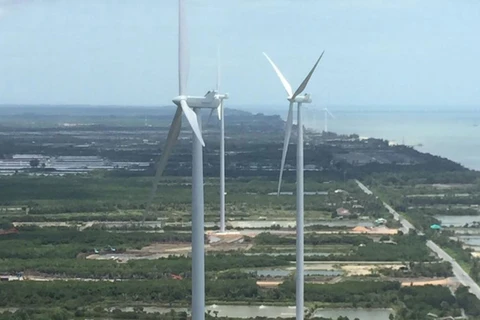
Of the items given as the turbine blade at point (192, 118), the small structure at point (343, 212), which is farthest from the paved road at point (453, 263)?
the turbine blade at point (192, 118)

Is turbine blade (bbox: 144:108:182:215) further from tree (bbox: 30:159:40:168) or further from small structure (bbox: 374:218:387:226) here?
tree (bbox: 30:159:40:168)

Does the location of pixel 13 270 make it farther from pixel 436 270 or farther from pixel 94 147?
pixel 94 147

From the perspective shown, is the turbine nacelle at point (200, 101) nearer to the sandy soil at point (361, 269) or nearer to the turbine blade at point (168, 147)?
the turbine blade at point (168, 147)

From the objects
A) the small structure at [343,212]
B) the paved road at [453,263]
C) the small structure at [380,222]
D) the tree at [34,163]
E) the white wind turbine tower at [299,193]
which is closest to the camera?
the white wind turbine tower at [299,193]

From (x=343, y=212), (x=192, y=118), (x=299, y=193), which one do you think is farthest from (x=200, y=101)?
(x=343, y=212)

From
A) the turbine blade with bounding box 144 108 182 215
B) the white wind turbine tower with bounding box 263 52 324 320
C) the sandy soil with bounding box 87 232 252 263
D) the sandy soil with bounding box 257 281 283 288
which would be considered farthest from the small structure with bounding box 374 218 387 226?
the turbine blade with bounding box 144 108 182 215

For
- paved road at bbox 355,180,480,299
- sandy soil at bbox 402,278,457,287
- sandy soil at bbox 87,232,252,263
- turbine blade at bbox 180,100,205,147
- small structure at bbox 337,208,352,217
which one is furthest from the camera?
small structure at bbox 337,208,352,217

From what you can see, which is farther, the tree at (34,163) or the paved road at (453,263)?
the tree at (34,163)

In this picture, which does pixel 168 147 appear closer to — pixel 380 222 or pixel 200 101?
pixel 200 101
